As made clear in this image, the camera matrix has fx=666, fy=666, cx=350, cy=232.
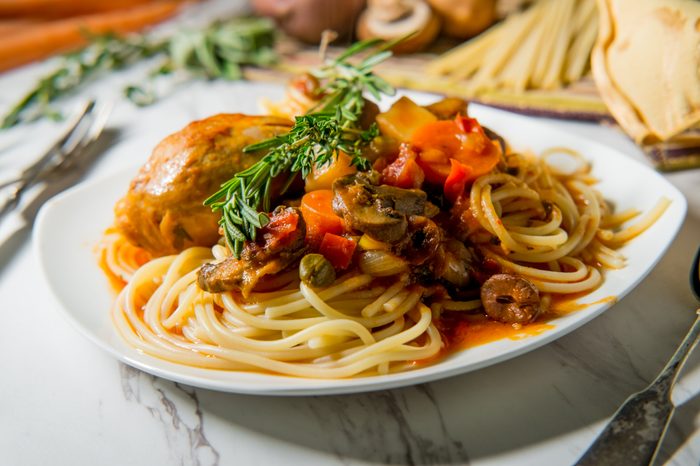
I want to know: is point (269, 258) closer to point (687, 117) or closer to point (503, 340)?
point (503, 340)

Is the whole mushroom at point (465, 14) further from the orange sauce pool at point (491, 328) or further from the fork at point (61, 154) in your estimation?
the orange sauce pool at point (491, 328)

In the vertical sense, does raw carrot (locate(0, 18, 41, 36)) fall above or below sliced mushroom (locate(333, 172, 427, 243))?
below

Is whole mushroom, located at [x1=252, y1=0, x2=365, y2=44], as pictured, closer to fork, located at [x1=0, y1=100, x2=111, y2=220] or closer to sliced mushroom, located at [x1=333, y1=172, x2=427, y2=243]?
fork, located at [x1=0, y1=100, x2=111, y2=220]

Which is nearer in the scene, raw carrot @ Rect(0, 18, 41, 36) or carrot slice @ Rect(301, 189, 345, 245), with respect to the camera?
carrot slice @ Rect(301, 189, 345, 245)

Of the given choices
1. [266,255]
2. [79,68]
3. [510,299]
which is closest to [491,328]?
[510,299]

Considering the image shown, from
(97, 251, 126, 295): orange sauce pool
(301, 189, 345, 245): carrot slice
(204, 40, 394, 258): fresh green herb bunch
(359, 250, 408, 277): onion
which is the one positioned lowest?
(97, 251, 126, 295): orange sauce pool

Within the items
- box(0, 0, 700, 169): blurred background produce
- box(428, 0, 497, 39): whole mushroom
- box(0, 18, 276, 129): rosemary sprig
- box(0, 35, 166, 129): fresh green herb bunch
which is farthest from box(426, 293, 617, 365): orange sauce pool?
box(0, 35, 166, 129): fresh green herb bunch

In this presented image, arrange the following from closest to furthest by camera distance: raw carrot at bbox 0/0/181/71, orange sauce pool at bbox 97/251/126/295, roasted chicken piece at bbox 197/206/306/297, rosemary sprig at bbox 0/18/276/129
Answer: roasted chicken piece at bbox 197/206/306/297 → orange sauce pool at bbox 97/251/126/295 → rosemary sprig at bbox 0/18/276/129 → raw carrot at bbox 0/0/181/71

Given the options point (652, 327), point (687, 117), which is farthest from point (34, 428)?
point (687, 117)
